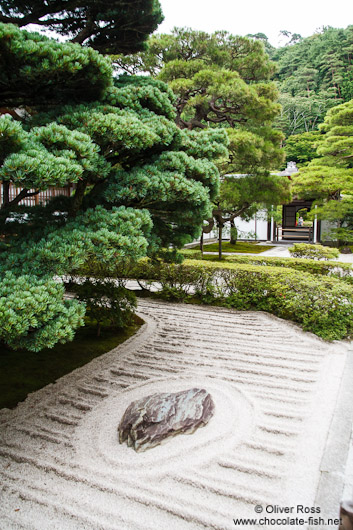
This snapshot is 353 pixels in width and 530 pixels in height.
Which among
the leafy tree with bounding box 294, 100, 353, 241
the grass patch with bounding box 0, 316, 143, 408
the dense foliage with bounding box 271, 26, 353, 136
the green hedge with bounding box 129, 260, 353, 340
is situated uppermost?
the dense foliage with bounding box 271, 26, 353, 136

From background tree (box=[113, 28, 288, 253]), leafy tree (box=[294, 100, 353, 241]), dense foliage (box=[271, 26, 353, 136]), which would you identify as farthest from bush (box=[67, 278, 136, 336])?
dense foliage (box=[271, 26, 353, 136])

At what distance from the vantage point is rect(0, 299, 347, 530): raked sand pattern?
2.66 m

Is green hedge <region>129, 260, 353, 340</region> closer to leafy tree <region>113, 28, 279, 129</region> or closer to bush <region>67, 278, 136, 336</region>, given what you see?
bush <region>67, 278, 136, 336</region>

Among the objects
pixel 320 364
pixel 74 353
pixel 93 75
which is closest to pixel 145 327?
pixel 74 353

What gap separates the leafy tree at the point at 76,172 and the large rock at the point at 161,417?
3.37 feet

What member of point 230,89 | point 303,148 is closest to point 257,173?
point 230,89

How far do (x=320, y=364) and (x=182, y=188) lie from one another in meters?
3.03

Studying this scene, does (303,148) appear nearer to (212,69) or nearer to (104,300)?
(212,69)

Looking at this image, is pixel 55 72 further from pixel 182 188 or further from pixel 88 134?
pixel 182 188

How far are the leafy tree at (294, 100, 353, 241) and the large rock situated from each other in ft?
50.8

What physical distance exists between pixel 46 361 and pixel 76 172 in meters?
3.08

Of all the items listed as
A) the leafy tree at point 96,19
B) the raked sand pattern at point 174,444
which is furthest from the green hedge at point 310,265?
the leafy tree at point 96,19

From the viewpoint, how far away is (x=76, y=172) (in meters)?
3.22

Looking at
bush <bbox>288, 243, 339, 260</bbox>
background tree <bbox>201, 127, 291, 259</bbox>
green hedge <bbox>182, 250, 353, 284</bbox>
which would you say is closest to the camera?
green hedge <bbox>182, 250, 353, 284</bbox>
